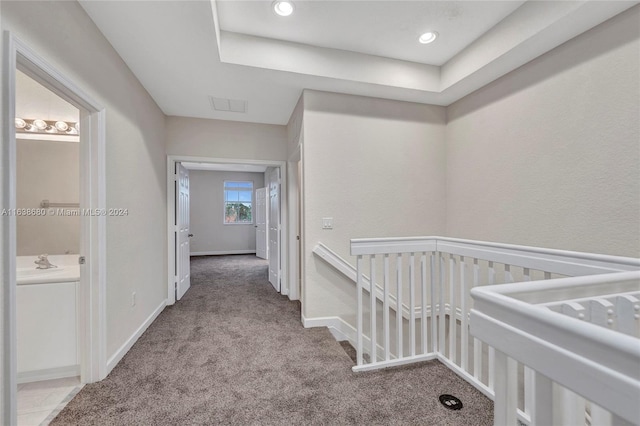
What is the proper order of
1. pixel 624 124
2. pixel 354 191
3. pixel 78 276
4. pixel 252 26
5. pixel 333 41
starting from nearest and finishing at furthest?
1. pixel 624 124
2. pixel 78 276
3. pixel 252 26
4. pixel 333 41
5. pixel 354 191

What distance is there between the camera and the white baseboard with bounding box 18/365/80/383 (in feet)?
6.01

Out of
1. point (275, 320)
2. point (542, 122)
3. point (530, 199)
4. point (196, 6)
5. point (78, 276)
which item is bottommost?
point (275, 320)

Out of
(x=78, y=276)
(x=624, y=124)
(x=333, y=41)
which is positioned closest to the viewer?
(x=624, y=124)

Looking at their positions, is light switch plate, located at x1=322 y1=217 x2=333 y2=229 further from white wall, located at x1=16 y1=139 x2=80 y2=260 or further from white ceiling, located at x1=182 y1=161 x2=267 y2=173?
white ceiling, located at x1=182 y1=161 x2=267 y2=173

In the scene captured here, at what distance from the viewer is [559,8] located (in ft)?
5.98

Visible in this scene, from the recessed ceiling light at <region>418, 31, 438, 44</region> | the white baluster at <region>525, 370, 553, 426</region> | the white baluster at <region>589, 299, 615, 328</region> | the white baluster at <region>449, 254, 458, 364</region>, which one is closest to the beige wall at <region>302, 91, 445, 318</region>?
the recessed ceiling light at <region>418, 31, 438, 44</region>

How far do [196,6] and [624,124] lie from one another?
290 cm

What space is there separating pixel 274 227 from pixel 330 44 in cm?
266

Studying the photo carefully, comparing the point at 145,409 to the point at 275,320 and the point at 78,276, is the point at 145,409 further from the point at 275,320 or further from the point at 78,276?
the point at 275,320

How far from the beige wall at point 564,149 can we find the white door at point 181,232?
363cm

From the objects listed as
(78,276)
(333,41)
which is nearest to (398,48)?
(333,41)

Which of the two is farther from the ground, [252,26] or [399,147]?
[252,26]

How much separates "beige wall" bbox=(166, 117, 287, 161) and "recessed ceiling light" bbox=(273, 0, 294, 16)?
6.03 ft

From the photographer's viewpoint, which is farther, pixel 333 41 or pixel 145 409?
pixel 333 41
